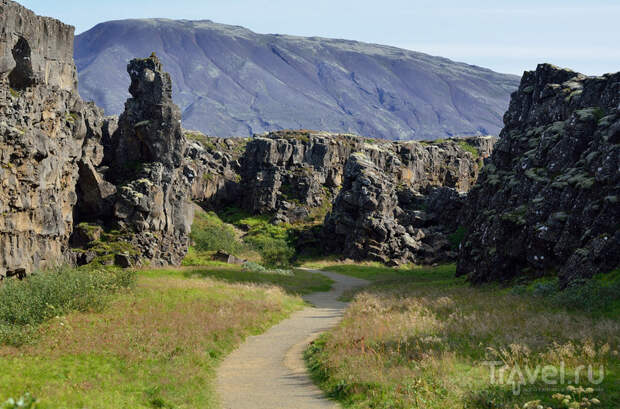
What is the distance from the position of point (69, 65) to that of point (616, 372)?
155ft

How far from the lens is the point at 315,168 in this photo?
13288cm

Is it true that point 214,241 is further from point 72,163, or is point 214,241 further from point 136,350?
point 136,350

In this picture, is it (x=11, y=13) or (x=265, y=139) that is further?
(x=265, y=139)

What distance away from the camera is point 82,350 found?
19312 mm

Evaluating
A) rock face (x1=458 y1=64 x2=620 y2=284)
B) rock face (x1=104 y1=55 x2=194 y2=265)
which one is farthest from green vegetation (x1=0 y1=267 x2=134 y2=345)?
rock face (x1=458 y1=64 x2=620 y2=284)

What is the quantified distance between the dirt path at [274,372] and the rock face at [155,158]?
30.0 metres

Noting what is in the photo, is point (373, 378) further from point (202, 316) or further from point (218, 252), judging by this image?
point (218, 252)

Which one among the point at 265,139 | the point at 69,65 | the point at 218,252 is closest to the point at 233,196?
the point at 265,139

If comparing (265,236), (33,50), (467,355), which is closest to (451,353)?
(467,355)

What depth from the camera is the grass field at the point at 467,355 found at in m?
12.8

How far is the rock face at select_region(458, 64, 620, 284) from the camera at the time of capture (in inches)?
1203

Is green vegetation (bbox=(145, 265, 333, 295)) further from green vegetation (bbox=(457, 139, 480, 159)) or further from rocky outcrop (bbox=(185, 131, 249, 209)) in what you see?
green vegetation (bbox=(457, 139, 480, 159))

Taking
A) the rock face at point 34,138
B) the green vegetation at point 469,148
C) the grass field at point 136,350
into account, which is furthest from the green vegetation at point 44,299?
the green vegetation at point 469,148

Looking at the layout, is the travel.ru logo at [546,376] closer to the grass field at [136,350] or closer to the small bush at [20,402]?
the grass field at [136,350]
